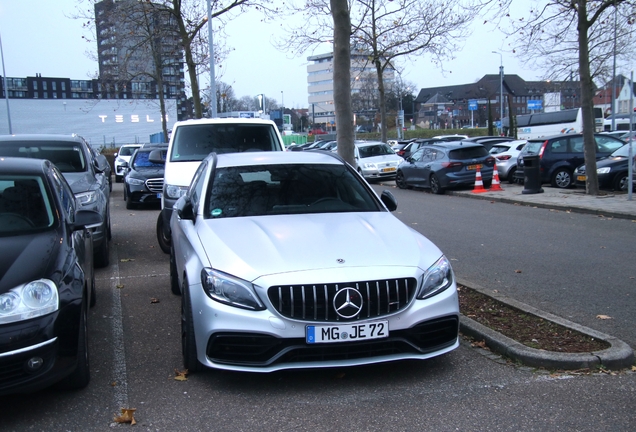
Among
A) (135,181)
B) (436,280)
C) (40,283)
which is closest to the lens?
(40,283)

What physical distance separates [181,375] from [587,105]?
15.4 metres

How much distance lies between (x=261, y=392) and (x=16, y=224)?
7.29 ft

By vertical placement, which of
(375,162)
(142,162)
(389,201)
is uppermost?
(142,162)

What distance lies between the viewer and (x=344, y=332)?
14.0ft

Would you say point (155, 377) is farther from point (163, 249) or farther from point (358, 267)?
point (163, 249)

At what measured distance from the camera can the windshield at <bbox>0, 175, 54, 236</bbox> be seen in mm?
4883

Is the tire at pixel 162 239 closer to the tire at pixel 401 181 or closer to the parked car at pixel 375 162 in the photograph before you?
the tire at pixel 401 181

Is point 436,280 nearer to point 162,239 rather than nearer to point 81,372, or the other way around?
point 81,372

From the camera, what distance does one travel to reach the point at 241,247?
470 centimetres

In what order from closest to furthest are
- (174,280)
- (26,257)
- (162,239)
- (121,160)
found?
(26,257) < (174,280) < (162,239) < (121,160)

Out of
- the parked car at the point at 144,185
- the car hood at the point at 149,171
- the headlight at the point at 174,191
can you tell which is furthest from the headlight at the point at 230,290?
the car hood at the point at 149,171

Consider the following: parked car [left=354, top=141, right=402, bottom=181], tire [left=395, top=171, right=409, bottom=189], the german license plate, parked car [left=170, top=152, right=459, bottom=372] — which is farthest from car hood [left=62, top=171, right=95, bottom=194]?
parked car [left=354, top=141, right=402, bottom=181]

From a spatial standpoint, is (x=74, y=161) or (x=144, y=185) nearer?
→ (x=74, y=161)

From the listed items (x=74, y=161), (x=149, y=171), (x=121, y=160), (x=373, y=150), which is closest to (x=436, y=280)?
(x=74, y=161)
